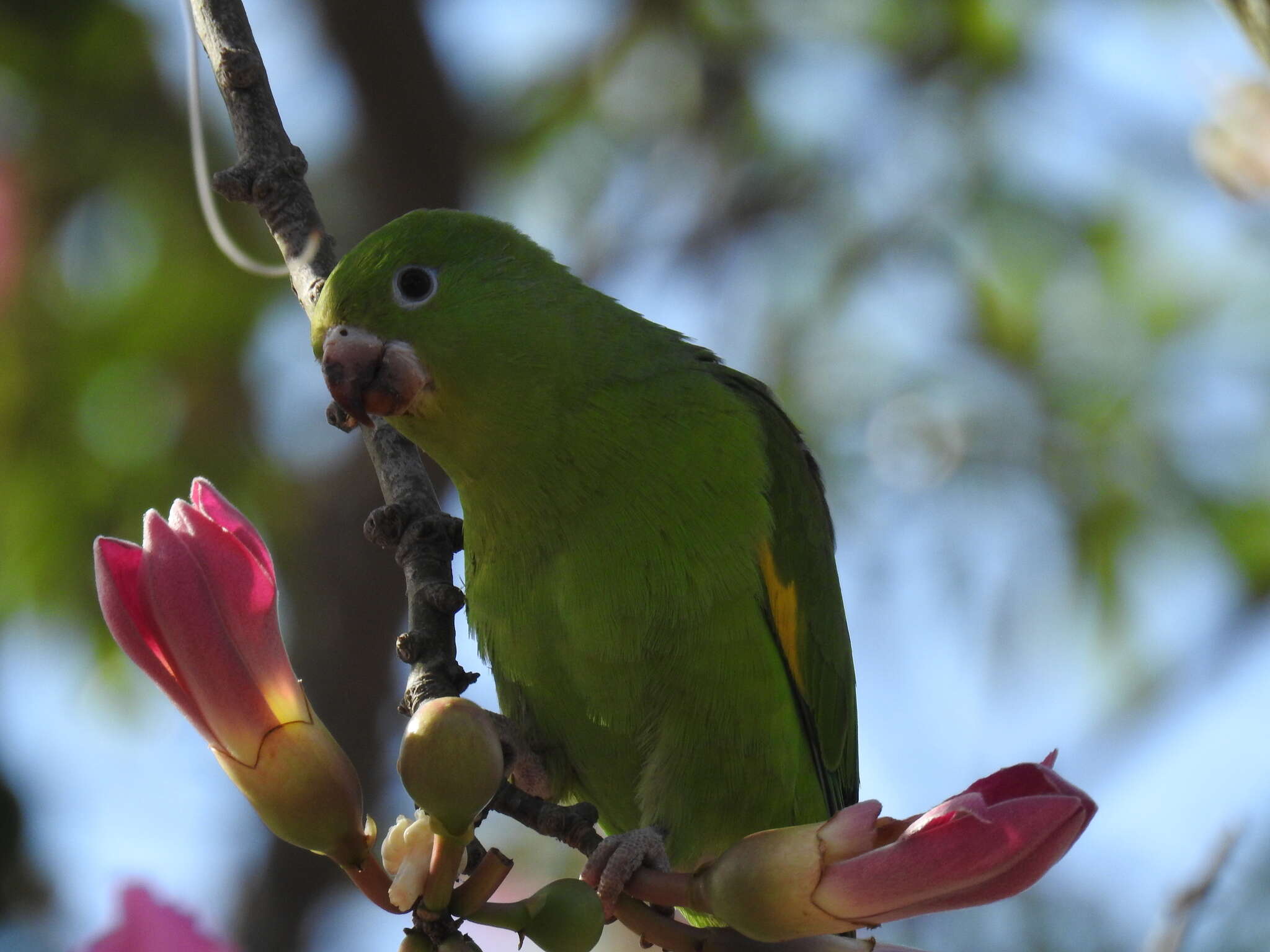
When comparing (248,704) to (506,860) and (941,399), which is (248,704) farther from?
(941,399)

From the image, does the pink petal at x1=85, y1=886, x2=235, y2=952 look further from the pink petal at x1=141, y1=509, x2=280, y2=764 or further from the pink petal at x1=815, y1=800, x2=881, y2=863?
the pink petal at x1=815, y1=800, x2=881, y2=863

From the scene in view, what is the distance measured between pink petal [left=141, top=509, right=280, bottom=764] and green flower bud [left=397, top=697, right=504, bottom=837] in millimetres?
276

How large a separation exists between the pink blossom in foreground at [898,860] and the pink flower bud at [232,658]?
20.2 inches

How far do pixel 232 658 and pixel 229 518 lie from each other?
19 cm

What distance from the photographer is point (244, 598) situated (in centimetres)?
173

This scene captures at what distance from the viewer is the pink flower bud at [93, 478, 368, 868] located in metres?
1.68

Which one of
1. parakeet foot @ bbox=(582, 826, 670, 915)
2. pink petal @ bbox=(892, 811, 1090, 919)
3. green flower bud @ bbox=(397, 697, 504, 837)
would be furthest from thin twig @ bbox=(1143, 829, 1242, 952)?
green flower bud @ bbox=(397, 697, 504, 837)

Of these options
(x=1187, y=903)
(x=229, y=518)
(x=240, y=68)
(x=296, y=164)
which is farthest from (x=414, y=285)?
(x=1187, y=903)

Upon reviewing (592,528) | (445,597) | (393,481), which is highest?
(592,528)

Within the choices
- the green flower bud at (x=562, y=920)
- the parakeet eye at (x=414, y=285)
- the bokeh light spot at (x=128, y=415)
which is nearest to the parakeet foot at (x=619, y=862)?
the green flower bud at (x=562, y=920)

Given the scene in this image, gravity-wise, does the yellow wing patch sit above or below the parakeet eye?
below

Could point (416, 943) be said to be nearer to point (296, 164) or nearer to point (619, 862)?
point (619, 862)

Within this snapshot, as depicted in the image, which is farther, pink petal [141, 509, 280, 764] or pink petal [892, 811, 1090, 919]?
pink petal [141, 509, 280, 764]

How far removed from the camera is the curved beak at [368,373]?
237 cm
